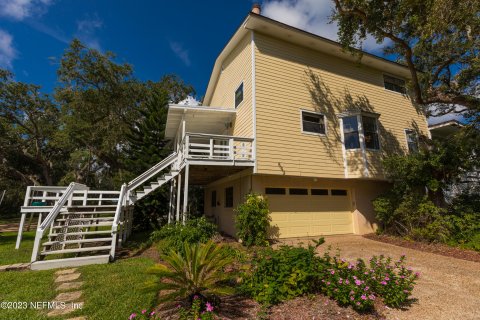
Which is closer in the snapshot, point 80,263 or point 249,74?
point 80,263

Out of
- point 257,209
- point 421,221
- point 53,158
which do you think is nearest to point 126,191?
point 257,209

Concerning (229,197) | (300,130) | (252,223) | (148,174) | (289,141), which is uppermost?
(300,130)

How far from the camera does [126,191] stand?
29.4 ft

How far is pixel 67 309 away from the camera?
386 cm

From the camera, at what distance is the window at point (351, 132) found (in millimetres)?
10961

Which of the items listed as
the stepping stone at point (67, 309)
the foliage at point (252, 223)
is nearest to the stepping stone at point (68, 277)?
the stepping stone at point (67, 309)

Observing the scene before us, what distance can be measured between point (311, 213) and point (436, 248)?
14.3 feet

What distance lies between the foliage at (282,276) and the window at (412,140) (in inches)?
480

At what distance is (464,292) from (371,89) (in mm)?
10663

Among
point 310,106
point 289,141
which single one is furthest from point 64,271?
point 310,106

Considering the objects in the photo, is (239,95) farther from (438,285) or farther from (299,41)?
(438,285)

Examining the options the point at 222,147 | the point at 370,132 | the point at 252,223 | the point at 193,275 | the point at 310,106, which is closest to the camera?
the point at 193,275

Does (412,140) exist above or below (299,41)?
below

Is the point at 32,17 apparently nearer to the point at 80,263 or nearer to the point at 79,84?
the point at 79,84
